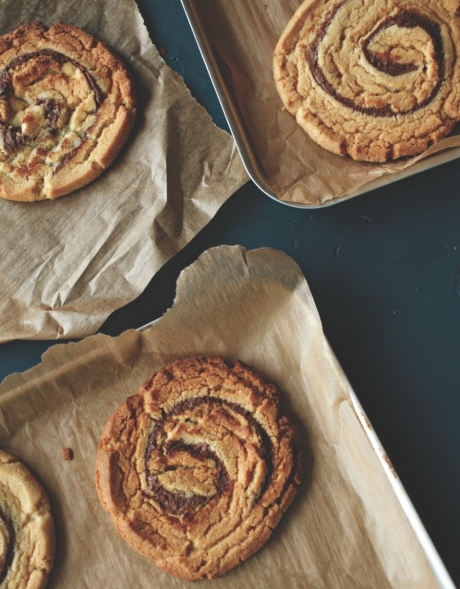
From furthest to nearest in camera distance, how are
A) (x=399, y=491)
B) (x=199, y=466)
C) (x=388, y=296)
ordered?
(x=388, y=296)
(x=199, y=466)
(x=399, y=491)

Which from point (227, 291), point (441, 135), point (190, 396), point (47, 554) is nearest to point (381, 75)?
point (441, 135)

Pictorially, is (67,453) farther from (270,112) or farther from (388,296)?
(270,112)

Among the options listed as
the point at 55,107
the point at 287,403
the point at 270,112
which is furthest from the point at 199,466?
the point at 55,107

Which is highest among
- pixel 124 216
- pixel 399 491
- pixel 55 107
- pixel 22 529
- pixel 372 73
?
pixel 55 107

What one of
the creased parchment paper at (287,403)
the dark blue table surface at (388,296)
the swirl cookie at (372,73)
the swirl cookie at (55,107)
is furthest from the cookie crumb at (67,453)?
the swirl cookie at (372,73)

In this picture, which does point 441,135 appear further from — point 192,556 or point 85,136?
point 192,556

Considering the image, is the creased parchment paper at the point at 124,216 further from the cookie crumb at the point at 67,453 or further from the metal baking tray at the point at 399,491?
the metal baking tray at the point at 399,491
